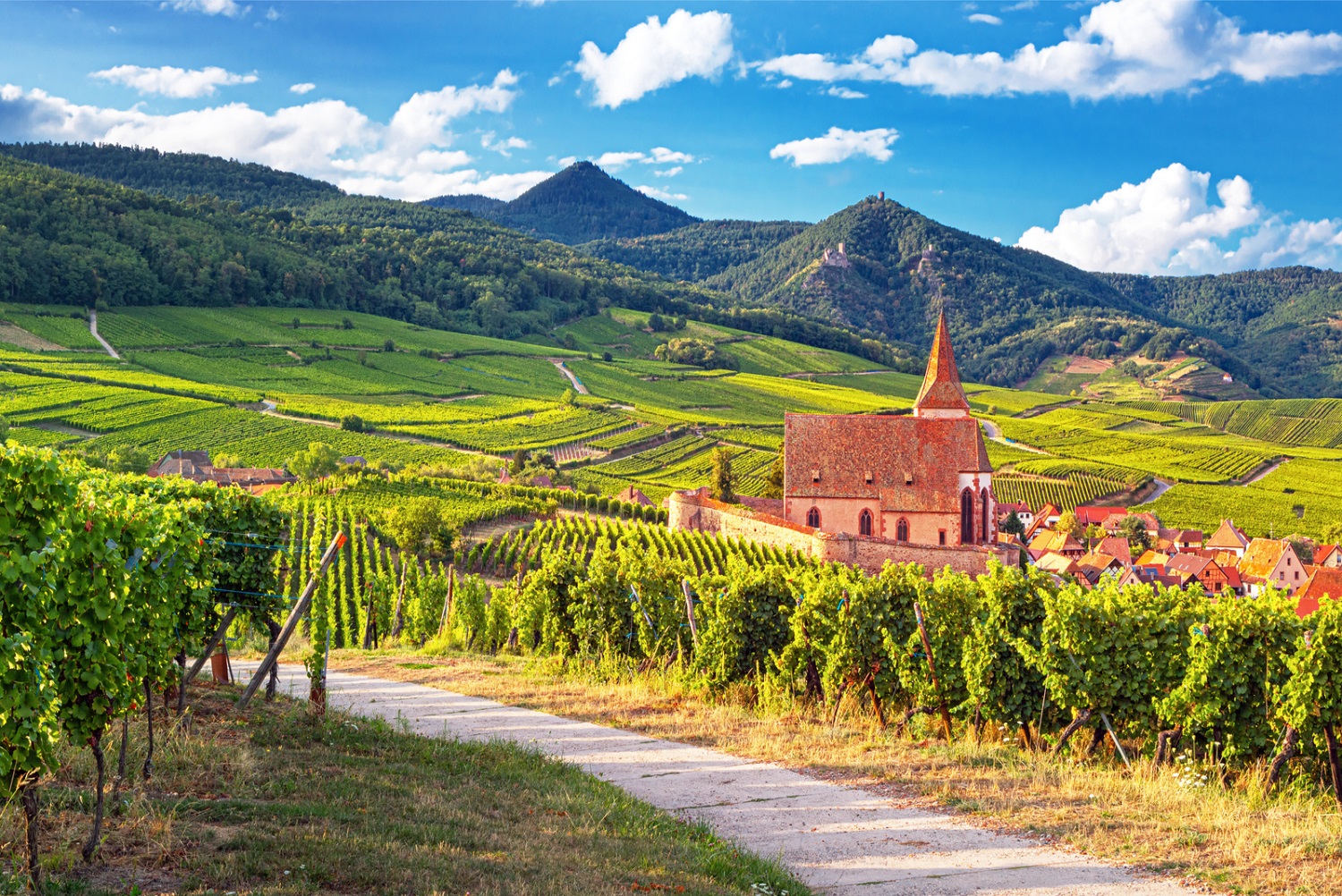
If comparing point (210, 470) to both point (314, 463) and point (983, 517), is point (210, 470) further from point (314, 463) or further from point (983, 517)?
point (983, 517)

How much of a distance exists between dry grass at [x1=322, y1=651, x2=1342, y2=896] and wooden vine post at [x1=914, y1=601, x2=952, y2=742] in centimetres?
33

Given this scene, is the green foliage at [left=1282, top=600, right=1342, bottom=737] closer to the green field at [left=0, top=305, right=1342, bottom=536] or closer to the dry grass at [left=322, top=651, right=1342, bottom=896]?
the dry grass at [left=322, top=651, right=1342, bottom=896]

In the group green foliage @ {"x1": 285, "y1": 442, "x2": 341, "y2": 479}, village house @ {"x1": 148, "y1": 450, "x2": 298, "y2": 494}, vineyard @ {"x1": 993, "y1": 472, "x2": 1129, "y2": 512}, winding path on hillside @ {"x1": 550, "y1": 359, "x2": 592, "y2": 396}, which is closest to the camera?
green foliage @ {"x1": 285, "y1": 442, "x2": 341, "y2": 479}

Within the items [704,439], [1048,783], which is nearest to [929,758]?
[1048,783]

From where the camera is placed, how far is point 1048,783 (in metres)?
9.41

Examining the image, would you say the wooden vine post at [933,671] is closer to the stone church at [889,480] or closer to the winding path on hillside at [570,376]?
the stone church at [889,480]

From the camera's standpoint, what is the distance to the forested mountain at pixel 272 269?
100562mm

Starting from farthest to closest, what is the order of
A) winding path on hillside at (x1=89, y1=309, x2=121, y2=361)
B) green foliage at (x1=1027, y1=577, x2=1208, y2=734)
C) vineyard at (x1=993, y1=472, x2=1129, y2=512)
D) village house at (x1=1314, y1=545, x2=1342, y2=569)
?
vineyard at (x1=993, y1=472, x2=1129, y2=512), winding path on hillside at (x1=89, y1=309, x2=121, y2=361), village house at (x1=1314, y1=545, x2=1342, y2=569), green foliage at (x1=1027, y1=577, x2=1208, y2=734)

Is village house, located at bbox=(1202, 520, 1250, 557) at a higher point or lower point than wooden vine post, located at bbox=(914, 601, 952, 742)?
lower

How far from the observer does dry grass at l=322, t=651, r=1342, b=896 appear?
24.2 ft

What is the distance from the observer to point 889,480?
49375mm

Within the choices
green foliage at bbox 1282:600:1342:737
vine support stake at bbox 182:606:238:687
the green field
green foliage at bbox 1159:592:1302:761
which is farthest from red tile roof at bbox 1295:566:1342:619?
vine support stake at bbox 182:606:238:687

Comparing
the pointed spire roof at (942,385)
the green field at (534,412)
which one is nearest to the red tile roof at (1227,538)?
the green field at (534,412)

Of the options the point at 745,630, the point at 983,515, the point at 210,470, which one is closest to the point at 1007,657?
the point at 745,630
